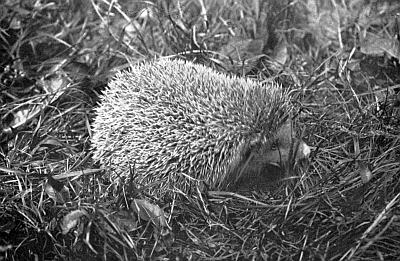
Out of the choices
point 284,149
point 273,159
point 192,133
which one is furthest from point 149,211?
point 284,149

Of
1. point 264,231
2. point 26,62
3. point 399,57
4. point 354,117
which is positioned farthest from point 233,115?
point 26,62

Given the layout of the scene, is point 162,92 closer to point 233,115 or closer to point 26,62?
point 233,115

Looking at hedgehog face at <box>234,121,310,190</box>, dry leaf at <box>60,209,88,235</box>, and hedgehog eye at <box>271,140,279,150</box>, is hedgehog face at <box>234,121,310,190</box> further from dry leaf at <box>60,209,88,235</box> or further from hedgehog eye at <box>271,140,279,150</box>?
dry leaf at <box>60,209,88,235</box>

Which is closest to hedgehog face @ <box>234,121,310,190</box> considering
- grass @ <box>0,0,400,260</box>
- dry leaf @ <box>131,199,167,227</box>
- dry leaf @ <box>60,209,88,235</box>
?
grass @ <box>0,0,400,260</box>

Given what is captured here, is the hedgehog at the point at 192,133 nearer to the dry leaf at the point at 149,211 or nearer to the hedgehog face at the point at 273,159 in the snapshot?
the hedgehog face at the point at 273,159

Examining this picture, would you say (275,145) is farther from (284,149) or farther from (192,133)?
(192,133)
